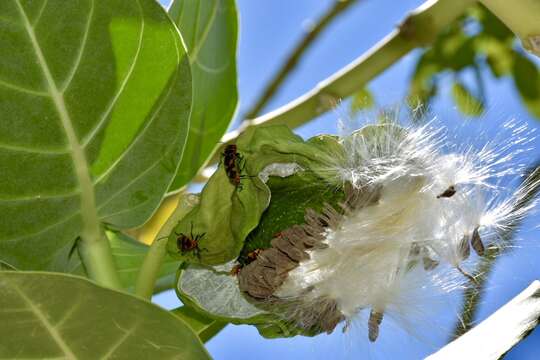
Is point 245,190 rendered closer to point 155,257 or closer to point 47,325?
point 155,257

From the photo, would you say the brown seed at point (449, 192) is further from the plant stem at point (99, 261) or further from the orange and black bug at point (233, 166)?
the plant stem at point (99, 261)

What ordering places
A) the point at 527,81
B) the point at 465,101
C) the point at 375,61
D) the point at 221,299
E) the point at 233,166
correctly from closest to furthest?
the point at 233,166 < the point at 221,299 < the point at 465,101 < the point at 375,61 < the point at 527,81

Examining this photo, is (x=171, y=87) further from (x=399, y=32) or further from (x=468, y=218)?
(x=399, y=32)

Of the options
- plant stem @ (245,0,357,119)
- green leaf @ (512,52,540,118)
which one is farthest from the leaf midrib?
green leaf @ (512,52,540,118)

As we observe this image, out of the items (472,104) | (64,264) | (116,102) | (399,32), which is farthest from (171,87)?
(399,32)

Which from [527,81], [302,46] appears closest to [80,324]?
[302,46]

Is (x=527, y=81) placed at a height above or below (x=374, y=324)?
above

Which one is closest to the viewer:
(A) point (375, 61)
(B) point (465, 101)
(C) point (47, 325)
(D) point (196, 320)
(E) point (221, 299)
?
(C) point (47, 325)
